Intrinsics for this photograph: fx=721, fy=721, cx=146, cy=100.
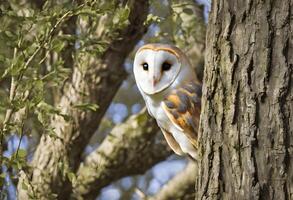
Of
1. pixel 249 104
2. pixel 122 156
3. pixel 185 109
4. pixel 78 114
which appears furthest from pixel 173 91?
pixel 122 156

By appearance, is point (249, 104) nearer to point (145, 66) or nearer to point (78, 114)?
point (145, 66)

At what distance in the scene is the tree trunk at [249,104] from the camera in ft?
3.96

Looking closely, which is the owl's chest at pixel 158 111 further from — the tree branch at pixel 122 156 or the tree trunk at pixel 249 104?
the tree branch at pixel 122 156

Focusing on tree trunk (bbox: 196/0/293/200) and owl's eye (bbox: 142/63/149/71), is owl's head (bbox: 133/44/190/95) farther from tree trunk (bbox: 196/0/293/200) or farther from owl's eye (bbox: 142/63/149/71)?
tree trunk (bbox: 196/0/293/200)

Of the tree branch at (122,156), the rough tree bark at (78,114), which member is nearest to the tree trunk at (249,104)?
the rough tree bark at (78,114)

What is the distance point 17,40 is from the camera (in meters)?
1.61

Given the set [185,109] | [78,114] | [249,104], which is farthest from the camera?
[78,114]

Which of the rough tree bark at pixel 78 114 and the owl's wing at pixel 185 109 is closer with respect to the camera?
the owl's wing at pixel 185 109

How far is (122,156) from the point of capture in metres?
2.68

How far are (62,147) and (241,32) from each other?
1.15m

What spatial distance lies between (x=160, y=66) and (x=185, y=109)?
118 millimetres

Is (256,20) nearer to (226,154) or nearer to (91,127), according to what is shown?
(226,154)

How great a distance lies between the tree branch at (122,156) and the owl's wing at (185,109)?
95 centimetres

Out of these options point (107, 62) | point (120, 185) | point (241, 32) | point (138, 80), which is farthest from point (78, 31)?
point (120, 185)
